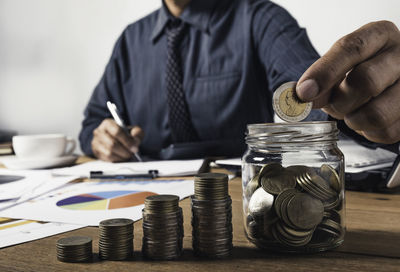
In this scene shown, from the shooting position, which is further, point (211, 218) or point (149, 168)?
point (149, 168)

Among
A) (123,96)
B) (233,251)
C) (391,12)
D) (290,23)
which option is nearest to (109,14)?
(123,96)

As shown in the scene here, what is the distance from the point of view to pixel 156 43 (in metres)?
1.80

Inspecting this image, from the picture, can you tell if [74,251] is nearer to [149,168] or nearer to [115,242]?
[115,242]

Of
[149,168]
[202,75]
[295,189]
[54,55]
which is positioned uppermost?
[54,55]

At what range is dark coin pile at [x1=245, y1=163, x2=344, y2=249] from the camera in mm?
451

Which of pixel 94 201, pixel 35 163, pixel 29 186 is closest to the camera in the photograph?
pixel 94 201

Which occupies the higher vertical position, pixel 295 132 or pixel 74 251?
pixel 295 132

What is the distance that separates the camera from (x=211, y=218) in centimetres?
47

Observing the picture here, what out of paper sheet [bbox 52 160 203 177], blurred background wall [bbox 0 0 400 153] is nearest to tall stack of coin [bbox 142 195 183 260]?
paper sheet [bbox 52 160 203 177]

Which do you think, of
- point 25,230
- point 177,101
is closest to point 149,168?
point 25,230

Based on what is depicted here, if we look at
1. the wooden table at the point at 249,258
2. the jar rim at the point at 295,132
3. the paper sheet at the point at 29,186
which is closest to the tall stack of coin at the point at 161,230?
the wooden table at the point at 249,258

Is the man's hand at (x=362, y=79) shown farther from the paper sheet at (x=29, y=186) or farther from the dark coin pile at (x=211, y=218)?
the paper sheet at (x=29, y=186)

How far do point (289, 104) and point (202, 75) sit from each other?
1115mm

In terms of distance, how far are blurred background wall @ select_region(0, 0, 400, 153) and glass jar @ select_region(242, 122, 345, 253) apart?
204 centimetres
